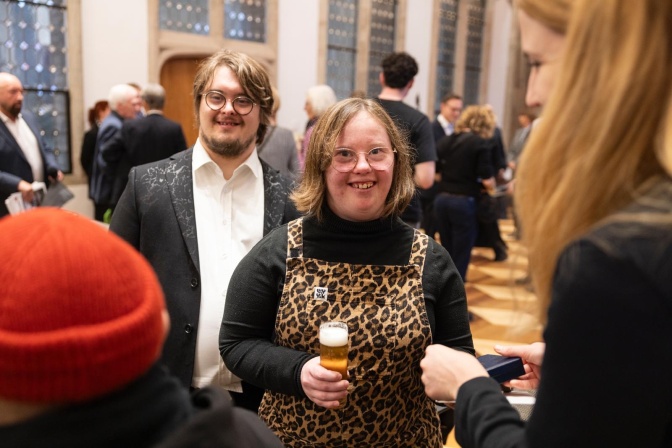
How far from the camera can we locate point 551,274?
90 centimetres

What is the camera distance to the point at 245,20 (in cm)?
982

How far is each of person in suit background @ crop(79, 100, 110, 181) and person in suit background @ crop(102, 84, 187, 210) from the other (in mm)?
1790

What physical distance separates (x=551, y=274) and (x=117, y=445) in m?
0.60

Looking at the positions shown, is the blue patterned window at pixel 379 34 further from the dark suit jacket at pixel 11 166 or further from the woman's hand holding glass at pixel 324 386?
the woman's hand holding glass at pixel 324 386

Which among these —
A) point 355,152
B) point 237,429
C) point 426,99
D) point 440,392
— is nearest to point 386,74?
point 355,152

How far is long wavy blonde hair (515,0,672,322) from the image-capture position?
2.60 ft

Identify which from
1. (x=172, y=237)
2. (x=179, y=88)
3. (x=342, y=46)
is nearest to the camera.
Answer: (x=172, y=237)

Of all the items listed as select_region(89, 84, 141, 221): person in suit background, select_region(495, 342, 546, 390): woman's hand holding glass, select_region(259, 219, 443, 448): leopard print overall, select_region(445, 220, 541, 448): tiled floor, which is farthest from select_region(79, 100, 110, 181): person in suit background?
select_region(495, 342, 546, 390): woman's hand holding glass

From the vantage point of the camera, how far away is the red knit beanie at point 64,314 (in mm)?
705

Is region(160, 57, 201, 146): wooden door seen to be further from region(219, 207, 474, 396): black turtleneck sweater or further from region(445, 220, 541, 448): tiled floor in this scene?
region(219, 207, 474, 396): black turtleneck sweater

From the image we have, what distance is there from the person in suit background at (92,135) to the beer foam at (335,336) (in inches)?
250

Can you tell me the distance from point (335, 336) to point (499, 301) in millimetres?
4805

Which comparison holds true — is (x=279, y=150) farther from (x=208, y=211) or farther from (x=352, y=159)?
(x=352, y=159)

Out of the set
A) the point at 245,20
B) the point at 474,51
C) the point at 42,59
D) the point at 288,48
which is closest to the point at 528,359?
the point at 42,59
